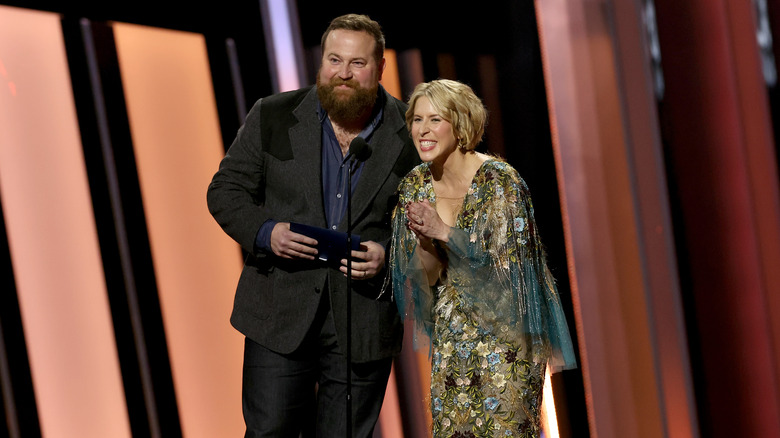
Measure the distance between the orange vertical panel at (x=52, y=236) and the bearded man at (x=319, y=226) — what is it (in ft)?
2.96

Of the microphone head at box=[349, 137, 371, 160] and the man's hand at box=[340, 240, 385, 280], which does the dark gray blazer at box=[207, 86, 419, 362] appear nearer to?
the man's hand at box=[340, 240, 385, 280]

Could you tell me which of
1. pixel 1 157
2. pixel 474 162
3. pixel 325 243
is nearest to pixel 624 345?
pixel 474 162

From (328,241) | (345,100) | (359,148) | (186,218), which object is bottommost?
(328,241)

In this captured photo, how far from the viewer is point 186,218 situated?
10.6 ft

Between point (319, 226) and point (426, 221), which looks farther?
point (319, 226)

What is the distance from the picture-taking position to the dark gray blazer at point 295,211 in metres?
2.31

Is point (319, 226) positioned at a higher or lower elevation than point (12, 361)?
higher

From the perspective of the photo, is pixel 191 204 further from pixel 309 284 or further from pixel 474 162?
pixel 474 162

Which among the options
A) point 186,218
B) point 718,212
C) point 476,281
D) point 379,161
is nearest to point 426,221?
point 476,281

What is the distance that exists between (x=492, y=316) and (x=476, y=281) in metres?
0.11

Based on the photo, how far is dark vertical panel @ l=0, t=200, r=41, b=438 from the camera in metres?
2.81

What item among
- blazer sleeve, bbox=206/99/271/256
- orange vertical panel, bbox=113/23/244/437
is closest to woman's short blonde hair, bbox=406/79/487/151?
blazer sleeve, bbox=206/99/271/256

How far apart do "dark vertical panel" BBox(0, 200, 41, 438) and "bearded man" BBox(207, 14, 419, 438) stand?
979 millimetres

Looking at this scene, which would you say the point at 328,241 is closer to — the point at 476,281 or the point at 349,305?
the point at 349,305
